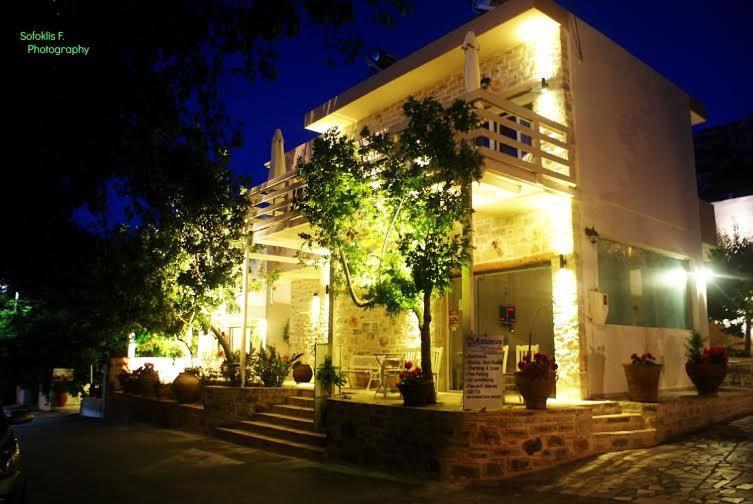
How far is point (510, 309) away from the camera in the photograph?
11.7 meters

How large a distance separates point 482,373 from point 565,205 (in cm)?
416

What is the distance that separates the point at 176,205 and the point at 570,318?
7557mm

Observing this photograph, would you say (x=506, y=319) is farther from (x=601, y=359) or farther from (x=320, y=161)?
(x=320, y=161)

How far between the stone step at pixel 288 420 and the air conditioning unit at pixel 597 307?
4937mm

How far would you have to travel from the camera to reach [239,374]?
12.2 m

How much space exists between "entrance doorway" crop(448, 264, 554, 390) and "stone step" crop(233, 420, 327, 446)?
3.11 m

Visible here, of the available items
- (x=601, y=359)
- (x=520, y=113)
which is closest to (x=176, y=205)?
(x=520, y=113)

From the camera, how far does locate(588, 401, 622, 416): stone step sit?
28.0ft

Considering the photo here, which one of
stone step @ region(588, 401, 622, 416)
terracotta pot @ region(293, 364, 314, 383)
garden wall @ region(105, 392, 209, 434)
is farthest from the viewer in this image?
terracotta pot @ region(293, 364, 314, 383)

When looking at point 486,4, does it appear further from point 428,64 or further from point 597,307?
point 597,307

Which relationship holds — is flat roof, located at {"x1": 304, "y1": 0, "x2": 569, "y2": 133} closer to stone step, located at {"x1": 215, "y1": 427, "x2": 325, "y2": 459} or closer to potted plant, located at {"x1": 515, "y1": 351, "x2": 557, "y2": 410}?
potted plant, located at {"x1": 515, "y1": 351, "x2": 557, "y2": 410}

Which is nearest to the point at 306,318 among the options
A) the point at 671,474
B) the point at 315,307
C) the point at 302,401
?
the point at 315,307

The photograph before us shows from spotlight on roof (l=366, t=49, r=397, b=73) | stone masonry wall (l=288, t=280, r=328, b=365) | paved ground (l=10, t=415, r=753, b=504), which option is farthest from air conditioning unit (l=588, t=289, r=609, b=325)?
spotlight on roof (l=366, t=49, r=397, b=73)

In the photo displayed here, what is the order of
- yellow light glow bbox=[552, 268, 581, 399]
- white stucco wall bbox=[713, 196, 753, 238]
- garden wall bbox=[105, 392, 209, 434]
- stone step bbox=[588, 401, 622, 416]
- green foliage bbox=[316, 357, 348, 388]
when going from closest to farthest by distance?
stone step bbox=[588, 401, 622, 416] < green foliage bbox=[316, 357, 348, 388] < yellow light glow bbox=[552, 268, 581, 399] < garden wall bbox=[105, 392, 209, 434] < white stucco wall bbox=[713, 196, 753, 238]
